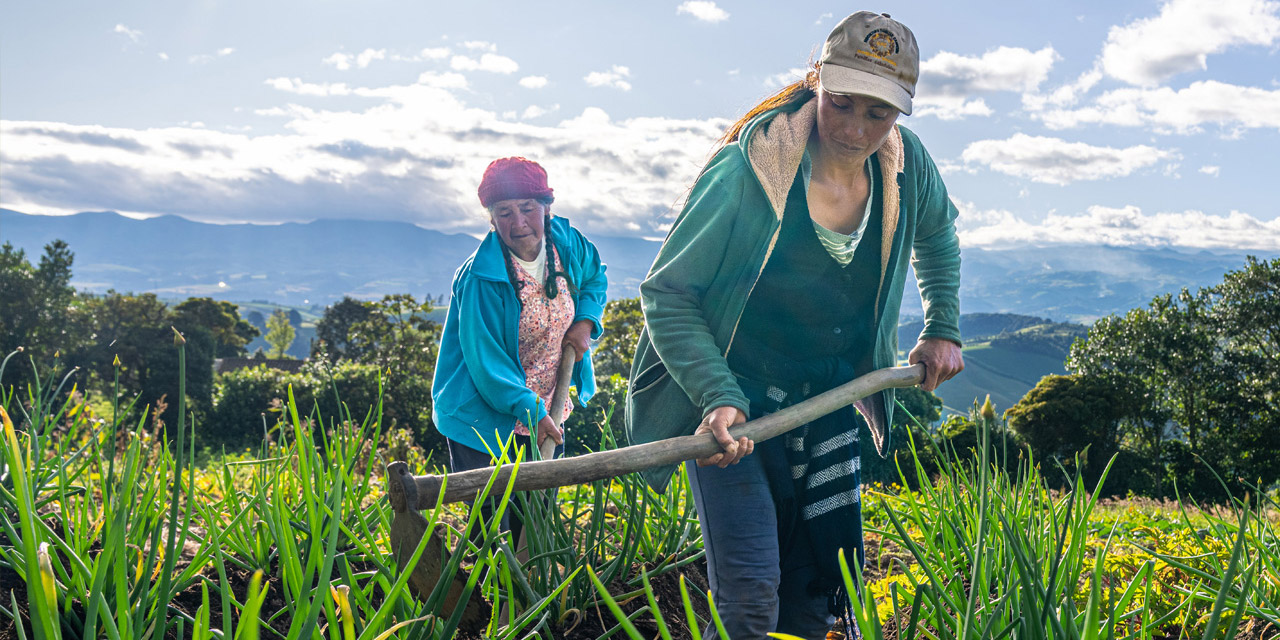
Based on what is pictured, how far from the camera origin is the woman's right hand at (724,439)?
6.70ft

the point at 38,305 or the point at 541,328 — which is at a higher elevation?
the point at 541,328

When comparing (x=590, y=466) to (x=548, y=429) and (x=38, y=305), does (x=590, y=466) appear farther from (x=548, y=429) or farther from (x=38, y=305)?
(x=38, y=305)

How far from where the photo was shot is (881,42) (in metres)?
2.16

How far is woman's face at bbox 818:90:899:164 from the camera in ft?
7.18

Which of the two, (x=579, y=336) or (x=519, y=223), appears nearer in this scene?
(x=519, y=223)

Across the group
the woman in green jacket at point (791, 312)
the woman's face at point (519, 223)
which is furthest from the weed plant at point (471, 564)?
the woman's face at point (519, 223)

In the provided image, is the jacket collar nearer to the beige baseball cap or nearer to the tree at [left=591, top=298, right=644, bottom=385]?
the beige baseball cap

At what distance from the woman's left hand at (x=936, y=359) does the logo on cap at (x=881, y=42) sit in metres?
0.97

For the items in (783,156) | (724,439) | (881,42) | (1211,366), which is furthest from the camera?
(1211,366)

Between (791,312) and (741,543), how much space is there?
25.9 inches

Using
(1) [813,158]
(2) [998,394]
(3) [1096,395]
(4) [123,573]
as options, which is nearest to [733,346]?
(1) [813,158]

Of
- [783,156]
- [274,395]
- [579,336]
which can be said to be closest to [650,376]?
[783,156]

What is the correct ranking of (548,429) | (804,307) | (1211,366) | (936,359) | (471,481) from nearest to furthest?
(471,481)
(804,307)
(936,359)
(548,429)
(1211,366)

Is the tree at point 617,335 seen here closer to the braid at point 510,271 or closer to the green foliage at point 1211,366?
the green foliage at point 1211,366
